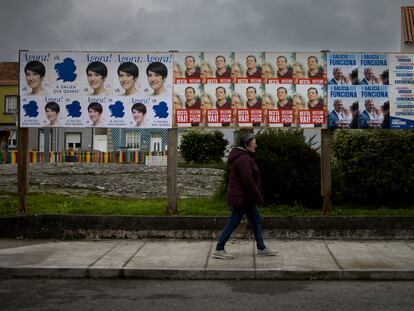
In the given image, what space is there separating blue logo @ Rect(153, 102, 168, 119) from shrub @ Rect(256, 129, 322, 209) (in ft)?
6.40

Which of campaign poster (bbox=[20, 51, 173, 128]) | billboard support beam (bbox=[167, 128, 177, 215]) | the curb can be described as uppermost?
campaign poster (bbox=[20, 51, 173, 128])

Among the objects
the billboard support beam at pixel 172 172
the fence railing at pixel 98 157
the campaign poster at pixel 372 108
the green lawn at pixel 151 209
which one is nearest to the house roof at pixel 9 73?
the fence railing at pixel 98 157

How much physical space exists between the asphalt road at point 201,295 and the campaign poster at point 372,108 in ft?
12.8

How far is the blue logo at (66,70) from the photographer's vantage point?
10.9 m

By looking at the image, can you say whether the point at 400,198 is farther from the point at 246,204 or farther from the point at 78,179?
the point at 78,179

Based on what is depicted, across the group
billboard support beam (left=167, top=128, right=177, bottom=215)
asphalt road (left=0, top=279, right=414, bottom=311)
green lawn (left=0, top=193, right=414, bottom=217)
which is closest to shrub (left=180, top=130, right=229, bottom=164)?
green lawn (left=0, top=193, right=414, bottom=217)

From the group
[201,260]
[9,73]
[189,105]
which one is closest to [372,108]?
[189,105]

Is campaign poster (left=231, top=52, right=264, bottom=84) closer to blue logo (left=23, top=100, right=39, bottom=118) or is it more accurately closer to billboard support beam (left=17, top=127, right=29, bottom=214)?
blue logo (left=23, top=100, right=39, bottom=118)

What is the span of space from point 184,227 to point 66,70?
3691 millimetres

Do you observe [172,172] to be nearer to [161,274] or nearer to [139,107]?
[139,107]

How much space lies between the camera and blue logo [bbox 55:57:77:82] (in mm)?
10930

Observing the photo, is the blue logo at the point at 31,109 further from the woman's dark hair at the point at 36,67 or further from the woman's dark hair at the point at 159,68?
the woman's dark hair at the point at 159,68

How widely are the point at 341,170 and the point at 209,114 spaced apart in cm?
305

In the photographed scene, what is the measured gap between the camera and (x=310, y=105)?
35.3 ft
